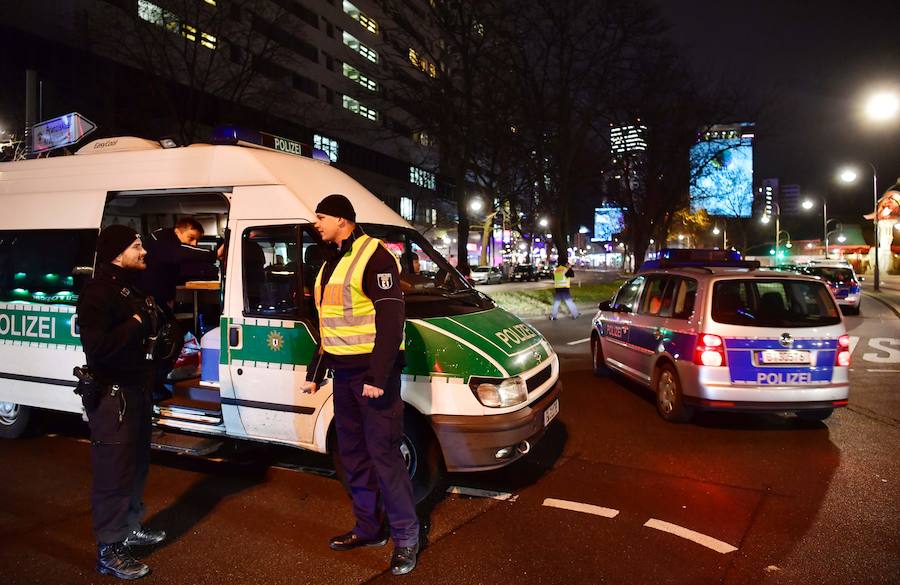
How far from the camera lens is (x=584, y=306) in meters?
23.4

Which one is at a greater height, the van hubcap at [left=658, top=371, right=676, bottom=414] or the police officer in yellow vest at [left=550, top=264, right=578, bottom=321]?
the police officer in yellow vest at [left=550, top=264, right=578, bottom=321]

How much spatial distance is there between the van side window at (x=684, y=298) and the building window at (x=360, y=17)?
51.0 metres

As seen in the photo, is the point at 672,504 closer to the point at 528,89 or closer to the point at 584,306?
the point at 584,306

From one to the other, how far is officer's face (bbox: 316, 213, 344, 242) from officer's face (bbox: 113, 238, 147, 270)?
1138 mm

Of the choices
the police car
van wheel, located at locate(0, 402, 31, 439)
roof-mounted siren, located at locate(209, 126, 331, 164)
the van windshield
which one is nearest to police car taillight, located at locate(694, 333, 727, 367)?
the police car

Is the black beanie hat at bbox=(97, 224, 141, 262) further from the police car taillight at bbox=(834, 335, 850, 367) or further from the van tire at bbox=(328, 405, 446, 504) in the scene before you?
the police car taillight at bbox=(834, 335, 850, 367)

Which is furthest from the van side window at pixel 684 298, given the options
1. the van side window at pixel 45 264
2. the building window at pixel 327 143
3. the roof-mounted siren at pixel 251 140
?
the building window at pixel 327 143

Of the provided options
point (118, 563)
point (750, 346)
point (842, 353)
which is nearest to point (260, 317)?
point (118, 563)

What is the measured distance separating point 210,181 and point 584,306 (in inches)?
772

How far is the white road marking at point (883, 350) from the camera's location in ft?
36.8

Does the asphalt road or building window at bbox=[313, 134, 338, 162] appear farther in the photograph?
building window at bbox=[313, 134, 338, 162]

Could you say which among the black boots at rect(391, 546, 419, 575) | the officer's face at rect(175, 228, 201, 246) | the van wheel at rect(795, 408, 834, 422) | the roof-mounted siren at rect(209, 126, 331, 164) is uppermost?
the roof-mounted siren at rect(209, 126, 331, 164)

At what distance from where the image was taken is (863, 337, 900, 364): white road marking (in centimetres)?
1122

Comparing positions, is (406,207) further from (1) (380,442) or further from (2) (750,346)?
(1) (380,442)
